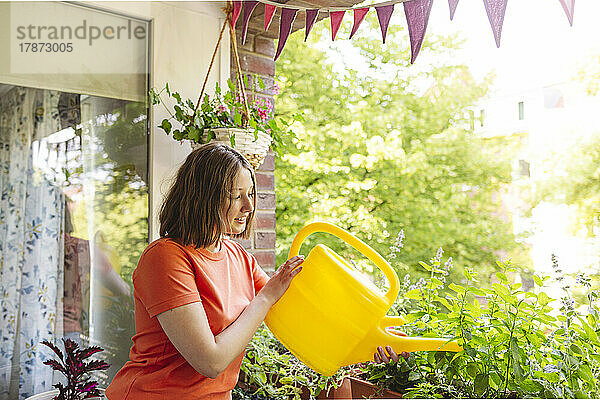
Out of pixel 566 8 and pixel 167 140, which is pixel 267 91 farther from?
pixel 566 8

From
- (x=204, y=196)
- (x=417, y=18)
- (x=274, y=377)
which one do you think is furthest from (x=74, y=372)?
(x=417, y=18)

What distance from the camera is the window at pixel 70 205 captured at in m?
1.57

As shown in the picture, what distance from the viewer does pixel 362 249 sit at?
1058 millimetres

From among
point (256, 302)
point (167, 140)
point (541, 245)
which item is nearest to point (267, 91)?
point (167, 140)

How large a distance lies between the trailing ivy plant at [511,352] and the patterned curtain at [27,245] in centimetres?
110

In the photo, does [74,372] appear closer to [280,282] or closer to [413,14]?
[280,282]

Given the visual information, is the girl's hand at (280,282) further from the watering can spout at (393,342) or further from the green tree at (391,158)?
the green tree at (391,158)

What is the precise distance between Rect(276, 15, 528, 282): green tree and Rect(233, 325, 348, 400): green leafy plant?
4.29m

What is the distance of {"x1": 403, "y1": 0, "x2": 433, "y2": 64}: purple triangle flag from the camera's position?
109 cm

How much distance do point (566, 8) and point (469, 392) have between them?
2.45ft

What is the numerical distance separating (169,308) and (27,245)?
86 cm

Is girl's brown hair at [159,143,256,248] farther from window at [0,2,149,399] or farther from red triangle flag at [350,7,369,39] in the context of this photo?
window at [0,2,149,399]

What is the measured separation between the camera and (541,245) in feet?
17.3

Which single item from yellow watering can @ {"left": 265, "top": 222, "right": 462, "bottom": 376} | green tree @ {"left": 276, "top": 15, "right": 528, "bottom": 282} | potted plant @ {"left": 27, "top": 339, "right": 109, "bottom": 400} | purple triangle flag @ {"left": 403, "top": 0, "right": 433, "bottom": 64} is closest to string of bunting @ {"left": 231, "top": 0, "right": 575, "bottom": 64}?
purple triangle flag @ {"left": 403, "top": 0, "right": 433, "bottom": 64}
